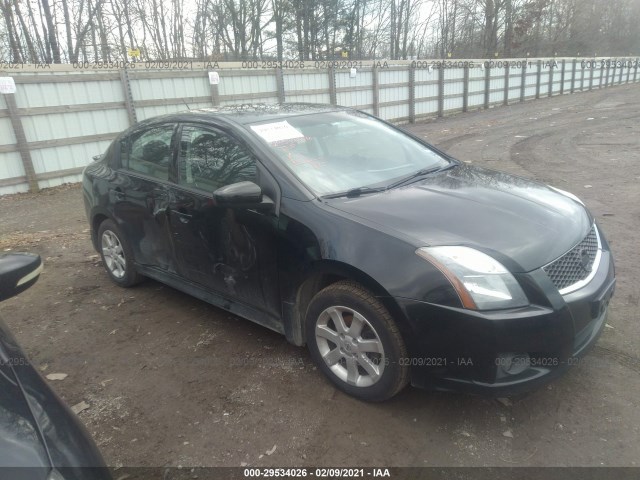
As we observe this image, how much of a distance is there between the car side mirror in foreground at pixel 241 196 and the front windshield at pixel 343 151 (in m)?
0.29

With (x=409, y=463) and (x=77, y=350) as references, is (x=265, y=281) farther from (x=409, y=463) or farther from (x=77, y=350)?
(x=77, y=350)

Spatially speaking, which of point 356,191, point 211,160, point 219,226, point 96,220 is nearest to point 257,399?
point 219,226

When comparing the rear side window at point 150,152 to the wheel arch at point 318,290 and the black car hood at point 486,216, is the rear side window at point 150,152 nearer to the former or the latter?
the wheel arch at point 318,290

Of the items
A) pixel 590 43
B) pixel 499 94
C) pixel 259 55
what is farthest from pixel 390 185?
pixel 590 43

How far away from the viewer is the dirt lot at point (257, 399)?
2480mm

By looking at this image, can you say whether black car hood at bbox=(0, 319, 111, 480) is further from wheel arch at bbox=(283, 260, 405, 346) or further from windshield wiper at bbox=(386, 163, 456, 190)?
windshield wiper at bbox=(386, 163, 456, 190)

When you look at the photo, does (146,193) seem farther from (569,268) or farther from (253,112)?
(569,268)

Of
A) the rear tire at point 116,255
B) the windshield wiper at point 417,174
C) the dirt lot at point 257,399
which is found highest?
the windshield wiper at point 417,174

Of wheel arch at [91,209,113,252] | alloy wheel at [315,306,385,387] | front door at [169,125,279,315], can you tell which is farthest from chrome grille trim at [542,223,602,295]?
wheel arch at [91,209,113,252]

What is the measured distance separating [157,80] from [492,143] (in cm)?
844

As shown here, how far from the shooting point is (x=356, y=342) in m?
2.75

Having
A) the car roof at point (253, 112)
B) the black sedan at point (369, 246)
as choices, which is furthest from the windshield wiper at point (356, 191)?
the car roof at point (253, 112)

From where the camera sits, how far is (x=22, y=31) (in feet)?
60.8

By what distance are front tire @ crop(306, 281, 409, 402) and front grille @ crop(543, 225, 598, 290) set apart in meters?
0.85
